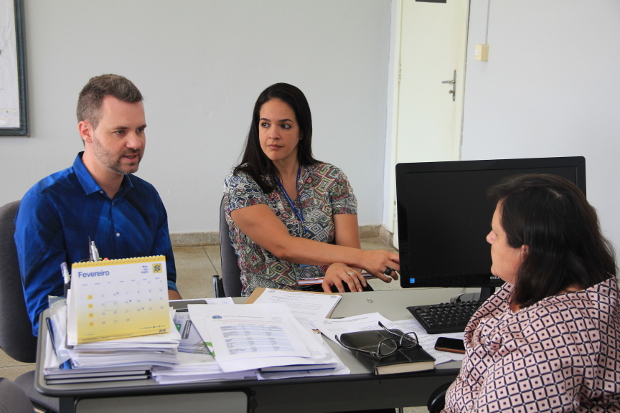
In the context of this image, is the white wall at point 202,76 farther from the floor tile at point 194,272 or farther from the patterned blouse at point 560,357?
the patterned blouse at point 560,357

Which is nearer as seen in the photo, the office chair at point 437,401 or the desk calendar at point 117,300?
the desk calendar at point 117,300

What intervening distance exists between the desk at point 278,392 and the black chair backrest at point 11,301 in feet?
A: 0.71

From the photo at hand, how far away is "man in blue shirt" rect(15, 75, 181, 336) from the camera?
1.60 metres

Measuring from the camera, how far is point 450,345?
140 centimetres

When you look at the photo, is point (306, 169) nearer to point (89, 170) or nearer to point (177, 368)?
point (89, 170)

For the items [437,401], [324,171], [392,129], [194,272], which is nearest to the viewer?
[437,401]

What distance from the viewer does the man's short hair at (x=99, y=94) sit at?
68.4 inches

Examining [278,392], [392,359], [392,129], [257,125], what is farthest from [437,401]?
[392,129]

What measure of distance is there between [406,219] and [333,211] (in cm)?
68

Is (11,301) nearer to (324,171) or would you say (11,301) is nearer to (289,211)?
(289,211)

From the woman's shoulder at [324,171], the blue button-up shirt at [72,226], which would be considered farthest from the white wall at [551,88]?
the blue button-up shirt at [72,226]

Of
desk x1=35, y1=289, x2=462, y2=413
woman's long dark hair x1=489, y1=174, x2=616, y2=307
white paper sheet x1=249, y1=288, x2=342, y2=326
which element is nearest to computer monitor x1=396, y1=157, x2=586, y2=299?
white paper sheet x1=249, y1=288, x2=342, y2=326

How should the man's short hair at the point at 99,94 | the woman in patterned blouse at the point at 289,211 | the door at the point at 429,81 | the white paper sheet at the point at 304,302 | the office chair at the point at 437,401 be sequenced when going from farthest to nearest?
the door at the point at 429,81 < the woman in patterned blouse at the point at 289,211 < the man's short hair at the point at 99,94 < the white paper sheet at the point at 304,302 < the office chair at the point at 437,401

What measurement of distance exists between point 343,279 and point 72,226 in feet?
2.76
